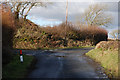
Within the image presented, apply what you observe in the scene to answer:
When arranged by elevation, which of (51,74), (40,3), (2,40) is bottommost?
(51,74)

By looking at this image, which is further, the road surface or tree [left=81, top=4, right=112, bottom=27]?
tree [left=81, top=4, right=112, bottom=27]

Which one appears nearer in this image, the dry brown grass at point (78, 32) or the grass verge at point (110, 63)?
the grass verge at point (110, 63)

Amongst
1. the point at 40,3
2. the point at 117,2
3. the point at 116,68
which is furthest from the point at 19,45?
the point at 116,68

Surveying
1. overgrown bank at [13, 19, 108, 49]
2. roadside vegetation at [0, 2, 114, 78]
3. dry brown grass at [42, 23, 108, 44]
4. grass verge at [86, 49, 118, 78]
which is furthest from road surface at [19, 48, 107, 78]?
dry brown grass at [42, 23, 108, 44]

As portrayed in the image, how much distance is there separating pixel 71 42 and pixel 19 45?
1089 cm

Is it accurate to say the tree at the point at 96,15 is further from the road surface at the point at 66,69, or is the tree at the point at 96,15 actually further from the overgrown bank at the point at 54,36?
the road surface at the point at 66,69

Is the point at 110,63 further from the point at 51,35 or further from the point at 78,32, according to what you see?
the point at 78,32

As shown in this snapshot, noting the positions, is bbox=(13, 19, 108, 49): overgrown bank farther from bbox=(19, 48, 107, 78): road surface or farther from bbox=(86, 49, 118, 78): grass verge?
bbox=(86, 49, 118, 78): grass verge

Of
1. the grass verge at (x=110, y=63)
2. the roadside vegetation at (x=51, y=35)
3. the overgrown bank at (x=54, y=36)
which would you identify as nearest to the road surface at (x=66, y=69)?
the grass verge at (x=110, y=63)

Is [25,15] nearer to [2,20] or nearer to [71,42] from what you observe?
[71,42]

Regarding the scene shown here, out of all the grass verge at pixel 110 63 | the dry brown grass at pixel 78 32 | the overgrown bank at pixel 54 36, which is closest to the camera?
the grass verge at pixel 110 63

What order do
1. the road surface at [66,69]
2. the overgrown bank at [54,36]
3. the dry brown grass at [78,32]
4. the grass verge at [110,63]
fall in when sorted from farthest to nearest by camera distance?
the dry brown grass at [78,32]
the overgrown bank at [54,36]
the grass verge at [110,63]
the road surface at [66,69]

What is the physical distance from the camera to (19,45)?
27375mm

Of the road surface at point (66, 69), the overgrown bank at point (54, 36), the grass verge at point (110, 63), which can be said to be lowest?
the road surface at point (66, 69)
